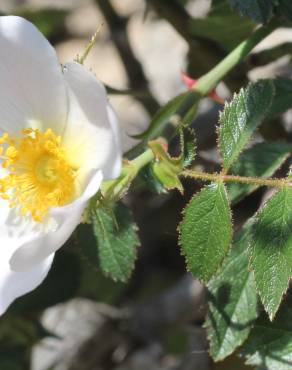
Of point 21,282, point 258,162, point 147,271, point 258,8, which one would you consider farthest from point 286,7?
point 147,271

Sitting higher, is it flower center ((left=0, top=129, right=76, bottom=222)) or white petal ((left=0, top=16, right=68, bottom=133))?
white petal ((left=0, top=16, right=68, bottom=133))

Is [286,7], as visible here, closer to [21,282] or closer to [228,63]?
[228,63]

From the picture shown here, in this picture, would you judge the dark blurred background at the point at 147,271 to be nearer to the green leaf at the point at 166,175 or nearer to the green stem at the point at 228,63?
the green stem at the point at 228,63

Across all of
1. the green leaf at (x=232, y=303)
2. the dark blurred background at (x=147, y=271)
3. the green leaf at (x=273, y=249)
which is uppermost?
the green leaf at (x=273, y=249)

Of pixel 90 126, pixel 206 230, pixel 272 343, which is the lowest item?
pixel 272 343

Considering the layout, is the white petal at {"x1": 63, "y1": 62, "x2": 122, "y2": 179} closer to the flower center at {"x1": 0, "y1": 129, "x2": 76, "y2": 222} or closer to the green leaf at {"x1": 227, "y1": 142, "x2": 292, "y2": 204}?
the flower center at {"x1": 0, "y1": 129, "x2": 76, "y2": 222}

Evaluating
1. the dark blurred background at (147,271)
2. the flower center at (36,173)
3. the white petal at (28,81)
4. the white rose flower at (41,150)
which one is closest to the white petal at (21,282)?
the white rose flower at (41,150)

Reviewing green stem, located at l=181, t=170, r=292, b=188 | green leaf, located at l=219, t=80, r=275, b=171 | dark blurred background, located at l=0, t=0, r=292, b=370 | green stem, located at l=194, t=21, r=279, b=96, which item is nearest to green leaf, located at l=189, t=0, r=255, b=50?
dark blurred background, located at l=0, t=0, r=292, b=370
